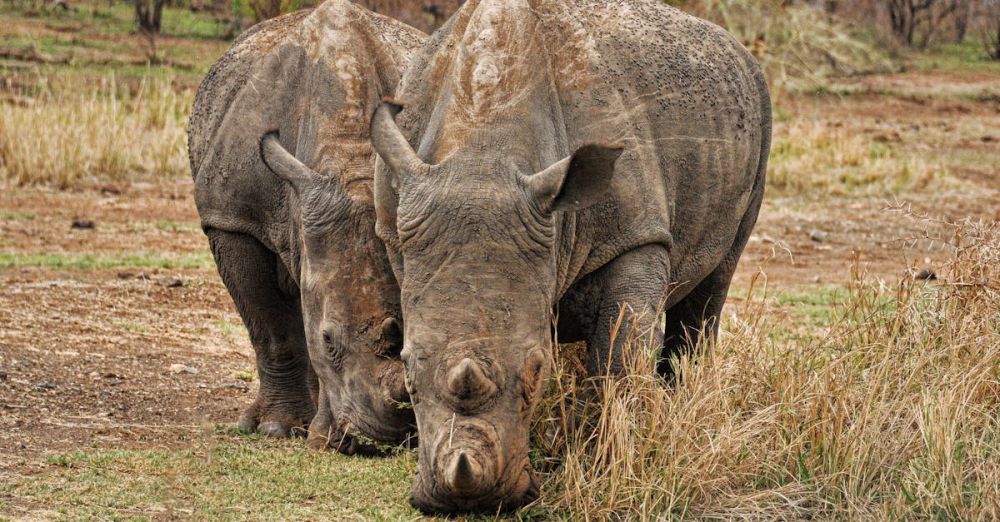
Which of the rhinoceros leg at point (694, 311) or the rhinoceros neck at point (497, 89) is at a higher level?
the rhinoceros neck at point (497, 89)

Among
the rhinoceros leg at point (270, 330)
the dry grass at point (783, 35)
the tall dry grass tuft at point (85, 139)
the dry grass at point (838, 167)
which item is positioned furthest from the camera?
the dry grass at point (783, 35)

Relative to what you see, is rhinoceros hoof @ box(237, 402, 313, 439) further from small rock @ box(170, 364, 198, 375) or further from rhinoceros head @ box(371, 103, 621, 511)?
rhinoceros head @ box(371, 103, 621, 511)

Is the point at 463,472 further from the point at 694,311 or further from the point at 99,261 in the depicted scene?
the point at 99,261

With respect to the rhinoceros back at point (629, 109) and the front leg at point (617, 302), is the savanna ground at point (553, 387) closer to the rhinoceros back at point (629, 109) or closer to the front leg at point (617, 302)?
the front leg at point (617, 302)

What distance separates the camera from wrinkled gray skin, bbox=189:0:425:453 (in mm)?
5883

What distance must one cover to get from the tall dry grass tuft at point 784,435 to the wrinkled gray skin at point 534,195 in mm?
235

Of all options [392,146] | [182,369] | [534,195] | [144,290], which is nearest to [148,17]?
[144,290]

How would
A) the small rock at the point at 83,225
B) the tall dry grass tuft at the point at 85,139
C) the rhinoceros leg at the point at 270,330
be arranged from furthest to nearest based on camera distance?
1. the tall dry grass tuft at the point at 85,139
2. the small rock at the point at 83,225
3. the rhinoceros leg at the point at 270,330

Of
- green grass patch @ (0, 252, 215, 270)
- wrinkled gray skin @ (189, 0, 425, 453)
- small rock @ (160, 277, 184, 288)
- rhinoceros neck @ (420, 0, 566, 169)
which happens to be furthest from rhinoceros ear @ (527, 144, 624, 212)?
green grass patch @ (0, 252, 215, 270)

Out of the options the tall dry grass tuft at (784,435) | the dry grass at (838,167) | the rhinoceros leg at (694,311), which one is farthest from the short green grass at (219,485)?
the dry grass at (838,167)

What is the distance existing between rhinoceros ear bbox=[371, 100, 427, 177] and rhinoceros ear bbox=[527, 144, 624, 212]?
16.3 inches

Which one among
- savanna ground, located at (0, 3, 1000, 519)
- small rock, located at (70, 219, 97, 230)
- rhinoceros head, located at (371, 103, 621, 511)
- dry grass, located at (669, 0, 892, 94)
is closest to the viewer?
rhinoceros head, located at (371, 103, 621, 511)

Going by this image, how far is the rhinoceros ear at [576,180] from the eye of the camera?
4.94 m

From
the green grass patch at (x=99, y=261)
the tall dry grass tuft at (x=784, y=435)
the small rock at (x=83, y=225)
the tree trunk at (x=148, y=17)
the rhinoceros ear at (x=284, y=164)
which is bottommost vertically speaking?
the small rock at (x=83, y=225)
